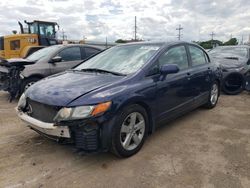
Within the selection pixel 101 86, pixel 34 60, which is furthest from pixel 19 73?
pixel 101 86

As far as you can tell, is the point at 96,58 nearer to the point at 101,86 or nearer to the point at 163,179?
the point at 101,86

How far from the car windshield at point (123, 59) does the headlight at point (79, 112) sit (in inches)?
34.5

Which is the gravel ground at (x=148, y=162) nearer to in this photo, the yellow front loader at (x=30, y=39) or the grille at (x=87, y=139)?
the grille at (x=87, y=139)

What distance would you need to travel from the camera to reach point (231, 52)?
8312 mm

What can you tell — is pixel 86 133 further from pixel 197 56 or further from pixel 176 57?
pixel 197 56

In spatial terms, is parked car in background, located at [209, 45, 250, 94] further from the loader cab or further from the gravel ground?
the loader cab

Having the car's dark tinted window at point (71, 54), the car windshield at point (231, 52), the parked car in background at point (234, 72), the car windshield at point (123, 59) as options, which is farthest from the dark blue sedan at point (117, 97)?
the car windshield at point (231, 52)

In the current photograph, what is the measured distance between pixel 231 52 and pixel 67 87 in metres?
7.10

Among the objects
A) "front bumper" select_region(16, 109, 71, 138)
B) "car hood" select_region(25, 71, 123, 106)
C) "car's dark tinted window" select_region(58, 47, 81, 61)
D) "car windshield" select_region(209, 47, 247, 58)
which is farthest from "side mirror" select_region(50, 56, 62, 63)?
"car windshield" select_region(209, 47, 247, 58)

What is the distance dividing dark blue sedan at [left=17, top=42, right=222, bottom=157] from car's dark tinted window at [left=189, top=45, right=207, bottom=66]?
0.18 ft

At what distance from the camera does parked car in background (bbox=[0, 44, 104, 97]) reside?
19.5 ft

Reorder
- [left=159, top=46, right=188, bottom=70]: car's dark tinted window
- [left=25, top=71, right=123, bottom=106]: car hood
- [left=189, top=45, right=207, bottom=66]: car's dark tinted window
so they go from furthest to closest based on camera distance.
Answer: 1. [left=189, top=45, right=207, bottom=66]: car's dark tinted window
2. [left=159, top=46, right=188, bottom=70]: car's dark tinted window
3. [left=25, top=71, right=123, bottom=106]: car hood

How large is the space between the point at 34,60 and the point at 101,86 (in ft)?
13.7

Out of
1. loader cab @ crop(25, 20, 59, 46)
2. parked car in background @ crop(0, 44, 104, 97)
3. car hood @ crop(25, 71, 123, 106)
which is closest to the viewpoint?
car hood @ crop(25, 71, 123, 106)
